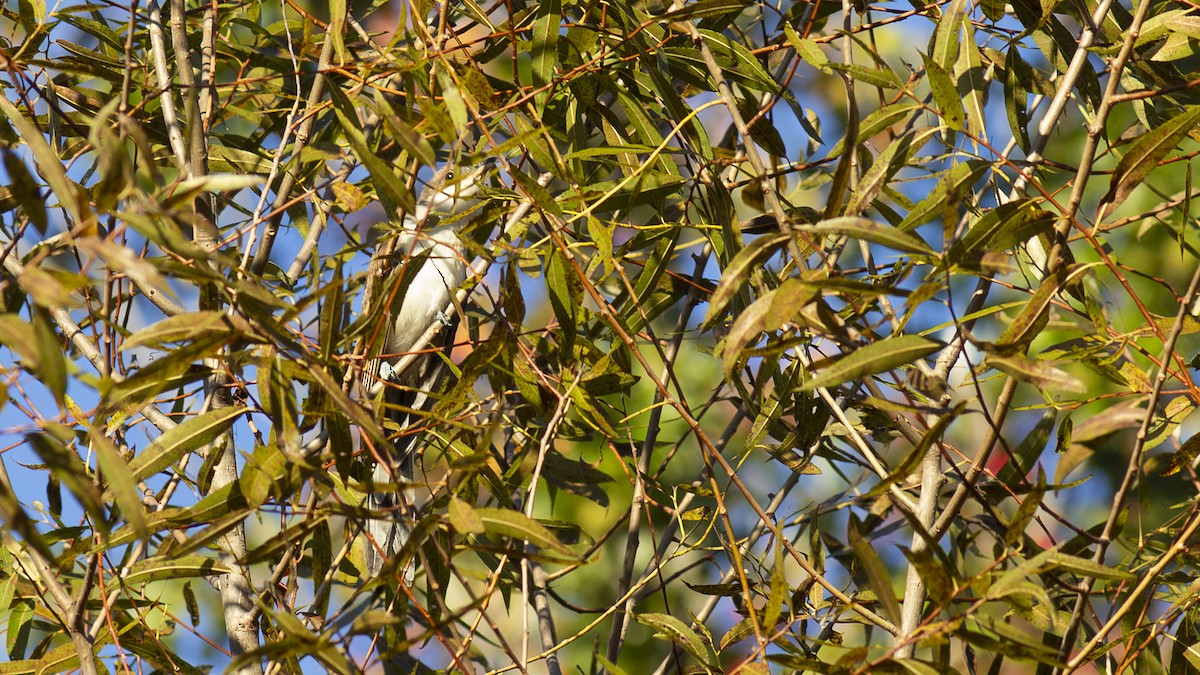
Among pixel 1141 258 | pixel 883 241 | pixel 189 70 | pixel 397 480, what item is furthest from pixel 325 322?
pixel 1141 258

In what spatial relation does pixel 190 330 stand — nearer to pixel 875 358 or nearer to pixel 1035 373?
pixel 875 358

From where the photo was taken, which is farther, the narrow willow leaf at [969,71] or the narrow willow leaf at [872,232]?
the narrow willow leaf at [969,71]

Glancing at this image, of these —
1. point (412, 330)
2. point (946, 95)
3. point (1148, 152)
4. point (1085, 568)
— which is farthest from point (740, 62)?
point (412, 330)

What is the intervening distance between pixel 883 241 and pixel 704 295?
2.25ft

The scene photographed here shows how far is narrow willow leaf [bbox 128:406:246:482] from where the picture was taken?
0.97m

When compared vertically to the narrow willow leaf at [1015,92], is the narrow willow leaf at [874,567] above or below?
below

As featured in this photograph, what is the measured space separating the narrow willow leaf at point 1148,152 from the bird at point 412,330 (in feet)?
2.04

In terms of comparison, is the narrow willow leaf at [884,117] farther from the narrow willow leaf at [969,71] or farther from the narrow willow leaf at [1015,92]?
the narrow willow leaf at [1015,92]

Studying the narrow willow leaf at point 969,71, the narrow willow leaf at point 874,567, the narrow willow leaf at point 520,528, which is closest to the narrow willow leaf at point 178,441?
the narrow willow leaf at point 520,528

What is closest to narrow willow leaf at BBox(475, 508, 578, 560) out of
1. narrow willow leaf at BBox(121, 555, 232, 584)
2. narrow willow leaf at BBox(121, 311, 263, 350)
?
narrow willow leaf at BBox(121, 311, 263, 350)

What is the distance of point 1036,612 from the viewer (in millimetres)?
1152

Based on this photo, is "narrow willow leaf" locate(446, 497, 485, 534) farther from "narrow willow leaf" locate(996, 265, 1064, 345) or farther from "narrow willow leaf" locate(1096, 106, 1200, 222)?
"narrow willow leaf" locate(1096, 106, 1200, 222)

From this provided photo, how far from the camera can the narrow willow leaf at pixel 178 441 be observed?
3.17ft

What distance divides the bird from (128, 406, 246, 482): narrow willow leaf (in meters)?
0.15
